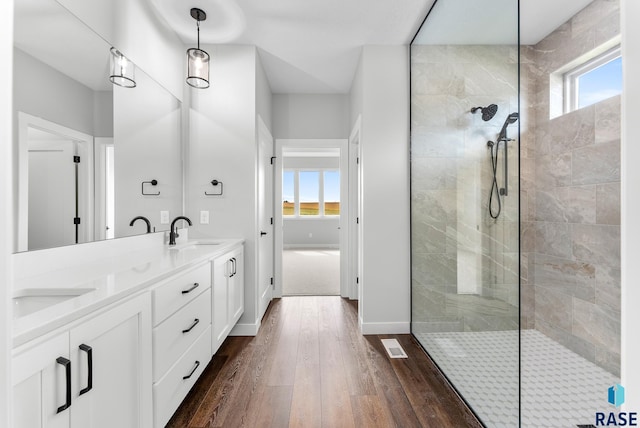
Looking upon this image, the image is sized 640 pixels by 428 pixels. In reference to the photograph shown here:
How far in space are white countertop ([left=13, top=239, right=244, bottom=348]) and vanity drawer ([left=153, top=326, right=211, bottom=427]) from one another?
482 millimetres

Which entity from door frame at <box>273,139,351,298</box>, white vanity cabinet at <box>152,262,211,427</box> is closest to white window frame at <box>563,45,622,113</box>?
door frame at <box>273,139,351,298</box>

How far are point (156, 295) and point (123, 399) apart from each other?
394mm

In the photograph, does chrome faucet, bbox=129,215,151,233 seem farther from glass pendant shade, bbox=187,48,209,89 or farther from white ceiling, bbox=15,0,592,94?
glass pendant shade, bbox=187,48,209,89

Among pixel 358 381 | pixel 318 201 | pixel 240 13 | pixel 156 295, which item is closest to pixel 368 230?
pixel 358 381

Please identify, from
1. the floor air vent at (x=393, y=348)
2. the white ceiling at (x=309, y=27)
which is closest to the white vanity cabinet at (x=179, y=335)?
the white ceiling at (x=309, y=27)

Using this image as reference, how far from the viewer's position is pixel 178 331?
1.58m

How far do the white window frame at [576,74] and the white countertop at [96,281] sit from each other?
293 cm

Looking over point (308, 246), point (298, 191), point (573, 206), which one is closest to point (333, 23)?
point (573, 206)

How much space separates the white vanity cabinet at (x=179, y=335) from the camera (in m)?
1.38

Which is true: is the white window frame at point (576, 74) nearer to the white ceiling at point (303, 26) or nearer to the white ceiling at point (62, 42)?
the white ceiling at point (303, 26)

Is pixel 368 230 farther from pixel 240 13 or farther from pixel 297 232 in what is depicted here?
pixel 297 232

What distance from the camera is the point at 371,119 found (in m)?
2.76

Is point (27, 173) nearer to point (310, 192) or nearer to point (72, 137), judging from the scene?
point (72, 137)

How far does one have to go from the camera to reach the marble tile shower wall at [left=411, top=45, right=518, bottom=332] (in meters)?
1.49
